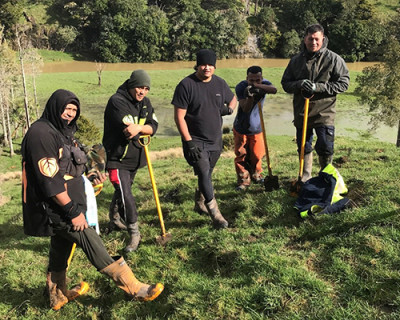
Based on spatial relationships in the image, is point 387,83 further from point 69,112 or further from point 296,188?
point 69,112

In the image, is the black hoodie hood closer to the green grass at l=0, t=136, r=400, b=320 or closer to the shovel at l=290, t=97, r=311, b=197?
the green grass at l=0, t=136, r=400, b=320

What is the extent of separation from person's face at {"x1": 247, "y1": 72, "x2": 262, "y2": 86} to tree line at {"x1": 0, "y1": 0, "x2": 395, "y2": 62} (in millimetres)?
74071

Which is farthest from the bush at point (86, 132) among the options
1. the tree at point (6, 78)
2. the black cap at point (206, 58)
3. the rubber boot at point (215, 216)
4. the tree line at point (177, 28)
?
the tree line at point (177, 28)

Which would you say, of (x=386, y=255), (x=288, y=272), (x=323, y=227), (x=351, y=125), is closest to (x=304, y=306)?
(x=288, y=272)

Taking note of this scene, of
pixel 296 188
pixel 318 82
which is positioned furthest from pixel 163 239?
pixel 318 82

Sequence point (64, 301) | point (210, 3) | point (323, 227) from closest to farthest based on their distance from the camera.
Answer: point (64, 301), point (323, 227), point (210, 3)

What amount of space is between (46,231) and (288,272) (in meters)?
2.92

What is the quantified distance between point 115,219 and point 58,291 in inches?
75.1

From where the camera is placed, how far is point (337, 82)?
5547 millimetres

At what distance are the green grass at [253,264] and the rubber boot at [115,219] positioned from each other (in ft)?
0.75

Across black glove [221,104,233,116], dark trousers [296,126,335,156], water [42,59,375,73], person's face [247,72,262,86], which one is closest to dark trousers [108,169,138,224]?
black glove [221,104,233,116]

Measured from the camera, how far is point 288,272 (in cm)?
399

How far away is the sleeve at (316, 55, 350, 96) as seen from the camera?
215 inches

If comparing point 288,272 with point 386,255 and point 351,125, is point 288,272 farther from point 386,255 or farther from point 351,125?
point 351,125
